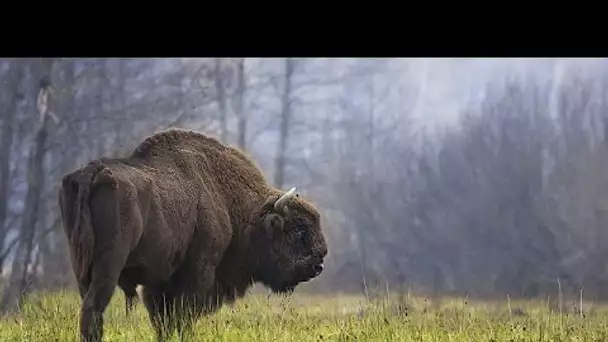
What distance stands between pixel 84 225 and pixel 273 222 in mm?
1162

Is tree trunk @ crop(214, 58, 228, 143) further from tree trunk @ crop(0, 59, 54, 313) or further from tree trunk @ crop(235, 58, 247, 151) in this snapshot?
tree trunk @ crop(0, 59, 54, 313)

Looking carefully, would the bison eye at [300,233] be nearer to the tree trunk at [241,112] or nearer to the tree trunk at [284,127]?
the tree trunk at [284,127]

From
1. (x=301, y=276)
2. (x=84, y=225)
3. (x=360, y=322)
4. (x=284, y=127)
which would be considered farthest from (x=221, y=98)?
(x=360, y=322)

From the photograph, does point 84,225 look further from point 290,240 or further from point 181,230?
point 290,240

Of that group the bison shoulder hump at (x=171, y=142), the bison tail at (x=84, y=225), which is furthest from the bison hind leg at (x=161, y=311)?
the bison shoulder hump at (x=171, y=142)

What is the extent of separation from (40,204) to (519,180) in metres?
2.52

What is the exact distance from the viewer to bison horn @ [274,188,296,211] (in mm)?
4341

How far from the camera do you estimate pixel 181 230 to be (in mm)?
3889

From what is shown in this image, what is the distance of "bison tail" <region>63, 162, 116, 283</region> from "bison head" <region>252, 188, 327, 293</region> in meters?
1.08

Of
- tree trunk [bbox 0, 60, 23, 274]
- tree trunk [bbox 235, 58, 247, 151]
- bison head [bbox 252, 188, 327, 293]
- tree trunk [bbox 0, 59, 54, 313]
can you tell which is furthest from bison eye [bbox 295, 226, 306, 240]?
tree trunk [bbox 0, 60, 23, 274]

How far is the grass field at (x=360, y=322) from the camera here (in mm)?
3947
